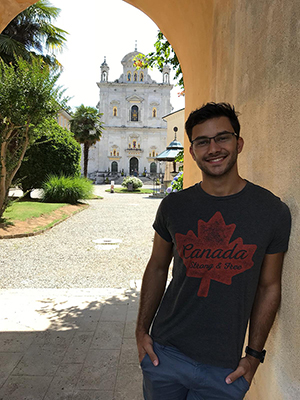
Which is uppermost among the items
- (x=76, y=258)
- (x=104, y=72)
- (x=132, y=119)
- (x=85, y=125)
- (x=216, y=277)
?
(x=104, y=72)

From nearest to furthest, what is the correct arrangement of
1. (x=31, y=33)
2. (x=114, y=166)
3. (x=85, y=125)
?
(x=31, y=33) < (x=85, y=125) < (x=114, y=166)

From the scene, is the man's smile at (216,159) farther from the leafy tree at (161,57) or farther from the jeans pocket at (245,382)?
the leafy tree at (161,57)

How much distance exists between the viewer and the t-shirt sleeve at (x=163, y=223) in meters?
1.60

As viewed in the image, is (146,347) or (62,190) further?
(62,190)

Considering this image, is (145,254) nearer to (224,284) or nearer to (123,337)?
(123,337)

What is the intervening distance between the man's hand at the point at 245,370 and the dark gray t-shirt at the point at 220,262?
3 centimetres

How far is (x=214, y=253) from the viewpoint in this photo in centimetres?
146

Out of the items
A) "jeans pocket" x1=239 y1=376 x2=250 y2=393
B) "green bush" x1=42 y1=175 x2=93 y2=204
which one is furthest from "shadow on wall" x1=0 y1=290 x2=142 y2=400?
"green bush" x1=42 y1=175 x2=93 y2=204

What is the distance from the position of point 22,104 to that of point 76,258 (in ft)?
15.8

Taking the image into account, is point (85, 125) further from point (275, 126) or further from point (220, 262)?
point (220, 262)

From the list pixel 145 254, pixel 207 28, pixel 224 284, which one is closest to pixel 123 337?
pixel 224 284

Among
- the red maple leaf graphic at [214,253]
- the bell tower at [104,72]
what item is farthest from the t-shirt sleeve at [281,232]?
the bell tower at [104,72]

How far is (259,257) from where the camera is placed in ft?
4.72

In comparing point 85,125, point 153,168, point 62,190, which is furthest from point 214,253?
point 153,168
